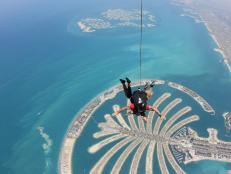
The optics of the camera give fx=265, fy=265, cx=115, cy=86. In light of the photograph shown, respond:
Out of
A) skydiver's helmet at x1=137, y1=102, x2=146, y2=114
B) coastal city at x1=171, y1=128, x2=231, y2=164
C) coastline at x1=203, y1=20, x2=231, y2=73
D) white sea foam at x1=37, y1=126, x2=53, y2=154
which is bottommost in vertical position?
white sea foam at x1=37, y1=126, x2=53, y2=154

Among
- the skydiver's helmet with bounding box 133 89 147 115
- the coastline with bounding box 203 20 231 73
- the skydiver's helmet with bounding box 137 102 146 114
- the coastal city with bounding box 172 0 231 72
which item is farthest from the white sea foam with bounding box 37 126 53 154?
the coastal city with bounding box 172 0 231 72

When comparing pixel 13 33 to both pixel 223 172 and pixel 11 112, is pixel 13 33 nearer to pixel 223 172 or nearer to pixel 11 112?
pixel 11 112

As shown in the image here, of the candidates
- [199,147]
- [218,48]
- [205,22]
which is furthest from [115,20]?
[199,147]

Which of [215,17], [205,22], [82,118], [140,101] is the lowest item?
[82,118]

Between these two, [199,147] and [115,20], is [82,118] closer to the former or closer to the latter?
[199,147]

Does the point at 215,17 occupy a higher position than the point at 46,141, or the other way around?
the point at 215,17

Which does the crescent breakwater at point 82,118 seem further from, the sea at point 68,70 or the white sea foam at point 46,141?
the white sea foam at point 46,141

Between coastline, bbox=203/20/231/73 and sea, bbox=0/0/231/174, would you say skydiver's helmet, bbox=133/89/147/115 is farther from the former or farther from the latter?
coastline, bbox=203/20/231/73

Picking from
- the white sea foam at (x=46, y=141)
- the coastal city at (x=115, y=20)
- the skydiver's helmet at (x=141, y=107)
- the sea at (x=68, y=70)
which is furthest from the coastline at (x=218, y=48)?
the skydiver's helmet at (x=141, y=107)

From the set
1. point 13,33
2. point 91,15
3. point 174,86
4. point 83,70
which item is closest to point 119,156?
point 174,86
